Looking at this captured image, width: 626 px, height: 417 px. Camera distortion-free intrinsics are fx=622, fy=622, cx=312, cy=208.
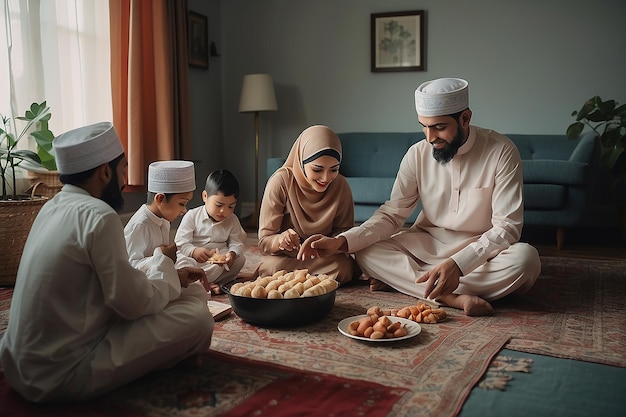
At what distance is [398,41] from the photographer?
232 inches

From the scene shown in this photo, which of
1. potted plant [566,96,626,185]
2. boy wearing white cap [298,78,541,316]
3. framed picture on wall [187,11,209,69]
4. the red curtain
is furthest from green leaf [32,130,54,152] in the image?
potted plant [566,96,626,185]

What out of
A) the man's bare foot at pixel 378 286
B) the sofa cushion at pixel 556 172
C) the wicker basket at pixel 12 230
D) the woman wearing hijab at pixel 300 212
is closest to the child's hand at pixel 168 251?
the woman wearing hijab at pixel 300 212

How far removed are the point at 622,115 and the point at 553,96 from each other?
0.88m

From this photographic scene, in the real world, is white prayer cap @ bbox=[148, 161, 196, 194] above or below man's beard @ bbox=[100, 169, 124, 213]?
below

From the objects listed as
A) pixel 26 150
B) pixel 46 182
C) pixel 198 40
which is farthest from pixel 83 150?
pixel 198 40

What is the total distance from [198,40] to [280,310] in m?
4.23

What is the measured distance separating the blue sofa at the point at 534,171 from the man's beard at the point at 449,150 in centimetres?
167

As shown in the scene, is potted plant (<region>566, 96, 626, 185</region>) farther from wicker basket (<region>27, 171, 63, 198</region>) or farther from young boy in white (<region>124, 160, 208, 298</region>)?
wicker basket (<region>27, 171, 63, 198</region>)

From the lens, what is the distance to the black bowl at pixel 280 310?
244 centimetres

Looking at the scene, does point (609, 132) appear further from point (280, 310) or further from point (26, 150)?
point (26, 150)

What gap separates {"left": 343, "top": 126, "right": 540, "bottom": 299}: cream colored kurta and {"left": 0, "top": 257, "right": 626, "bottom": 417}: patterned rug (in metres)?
0.16

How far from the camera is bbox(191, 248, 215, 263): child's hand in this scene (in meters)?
3.20

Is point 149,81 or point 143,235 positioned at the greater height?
point 149,81

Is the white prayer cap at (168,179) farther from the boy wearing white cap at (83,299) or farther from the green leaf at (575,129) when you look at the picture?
the green leaf at (575,129)
